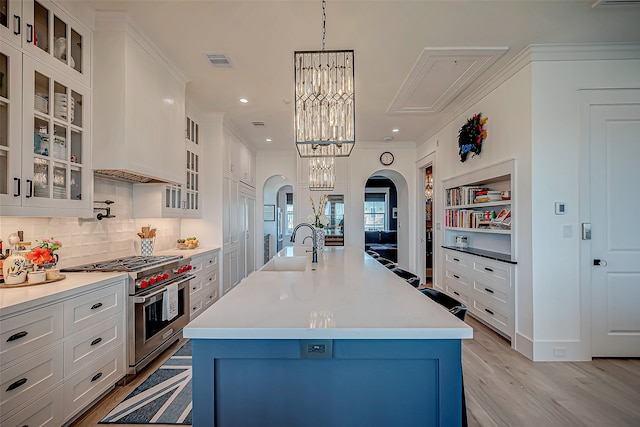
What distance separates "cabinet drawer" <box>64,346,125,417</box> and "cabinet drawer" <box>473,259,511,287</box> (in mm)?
3556

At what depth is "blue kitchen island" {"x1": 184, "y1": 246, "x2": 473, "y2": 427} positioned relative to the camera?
1102 mm

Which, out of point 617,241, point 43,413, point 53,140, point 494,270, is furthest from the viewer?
point 494,270

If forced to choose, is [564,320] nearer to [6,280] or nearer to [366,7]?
[366,7]

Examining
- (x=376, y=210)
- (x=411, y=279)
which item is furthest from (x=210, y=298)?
(x=376, y=210)

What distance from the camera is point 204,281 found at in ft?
13.0

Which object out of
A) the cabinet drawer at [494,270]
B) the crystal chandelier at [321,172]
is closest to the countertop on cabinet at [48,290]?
the crystal chandelier at [321,172]

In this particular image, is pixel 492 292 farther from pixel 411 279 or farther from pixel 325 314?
pixel 325 314

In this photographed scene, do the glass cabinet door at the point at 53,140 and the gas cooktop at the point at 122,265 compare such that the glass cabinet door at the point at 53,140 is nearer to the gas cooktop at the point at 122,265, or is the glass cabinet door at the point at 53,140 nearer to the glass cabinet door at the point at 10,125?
the glass cabinet door at the point at 10,125

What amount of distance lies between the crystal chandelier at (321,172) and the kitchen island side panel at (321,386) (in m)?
3.69

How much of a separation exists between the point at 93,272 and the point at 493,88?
4.26m

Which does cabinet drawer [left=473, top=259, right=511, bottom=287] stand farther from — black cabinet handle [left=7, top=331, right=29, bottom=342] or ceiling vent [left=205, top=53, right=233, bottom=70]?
black cabinet handle [left=7, top=331, right=29, bottom=342]

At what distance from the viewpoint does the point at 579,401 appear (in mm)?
2133

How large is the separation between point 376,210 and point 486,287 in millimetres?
7425

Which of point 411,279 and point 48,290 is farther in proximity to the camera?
point 411,279
